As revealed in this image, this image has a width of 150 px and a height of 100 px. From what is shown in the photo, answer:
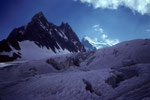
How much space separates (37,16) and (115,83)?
106411mm

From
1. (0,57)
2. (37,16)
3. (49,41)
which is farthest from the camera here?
(37,16)

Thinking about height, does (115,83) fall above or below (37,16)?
below

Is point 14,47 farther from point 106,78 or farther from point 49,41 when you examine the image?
point 106,78

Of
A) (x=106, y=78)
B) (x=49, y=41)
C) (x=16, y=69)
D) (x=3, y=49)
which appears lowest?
(x=106, y=78)

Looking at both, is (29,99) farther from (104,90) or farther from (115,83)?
→ (115,83)

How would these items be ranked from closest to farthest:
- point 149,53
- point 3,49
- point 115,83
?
1. point 115,83
2. point 149,53
3. point 3,49

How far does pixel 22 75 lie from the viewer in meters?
14.3

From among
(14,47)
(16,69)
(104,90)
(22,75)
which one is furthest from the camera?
(14,47)

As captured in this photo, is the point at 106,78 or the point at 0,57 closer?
the point at 106,78

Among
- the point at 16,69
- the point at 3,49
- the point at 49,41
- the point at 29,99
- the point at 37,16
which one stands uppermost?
the point at 37,16

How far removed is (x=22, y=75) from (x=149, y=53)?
2020 centimetres

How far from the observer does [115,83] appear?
7.57m

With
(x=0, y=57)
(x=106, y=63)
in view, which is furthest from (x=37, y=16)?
(x=106, y=63)

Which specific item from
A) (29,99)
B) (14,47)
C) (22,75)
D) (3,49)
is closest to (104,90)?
(29,99)
